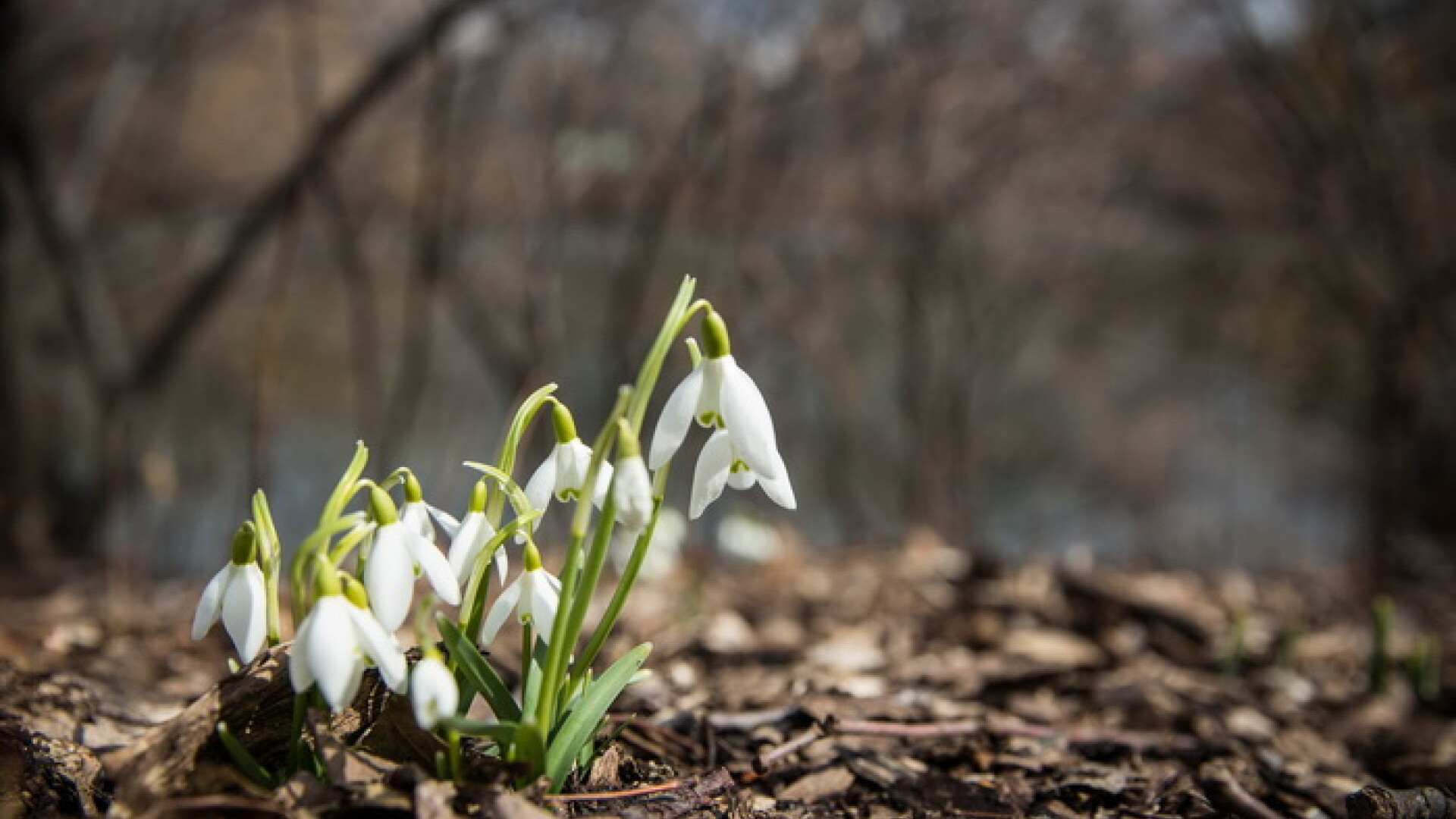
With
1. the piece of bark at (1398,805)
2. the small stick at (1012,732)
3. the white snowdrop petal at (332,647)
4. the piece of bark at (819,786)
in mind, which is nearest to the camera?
the white snowdrop petal at (332,647)

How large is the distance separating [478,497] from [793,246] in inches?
295

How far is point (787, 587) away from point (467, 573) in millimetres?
2742

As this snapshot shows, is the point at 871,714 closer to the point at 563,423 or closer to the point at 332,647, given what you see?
the point at 563,423

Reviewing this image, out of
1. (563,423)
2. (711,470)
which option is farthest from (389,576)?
(711,470)

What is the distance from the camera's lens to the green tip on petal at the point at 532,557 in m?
1.09

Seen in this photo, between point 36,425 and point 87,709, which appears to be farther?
point 36,425

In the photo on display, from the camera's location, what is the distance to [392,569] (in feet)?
3.28

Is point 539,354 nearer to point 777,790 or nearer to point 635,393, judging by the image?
point 777,790

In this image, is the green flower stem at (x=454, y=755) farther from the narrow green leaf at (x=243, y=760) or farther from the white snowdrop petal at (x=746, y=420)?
the white snowdrop petal at (x=746, y=420)

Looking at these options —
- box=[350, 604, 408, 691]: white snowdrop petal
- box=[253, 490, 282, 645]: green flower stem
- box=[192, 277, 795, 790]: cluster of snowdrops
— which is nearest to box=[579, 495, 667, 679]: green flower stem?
box=[192, 277, 795, 790]: cluster of snowdrops

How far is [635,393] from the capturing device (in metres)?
1.03

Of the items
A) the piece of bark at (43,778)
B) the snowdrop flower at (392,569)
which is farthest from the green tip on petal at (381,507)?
the piece of bark at (43,778)

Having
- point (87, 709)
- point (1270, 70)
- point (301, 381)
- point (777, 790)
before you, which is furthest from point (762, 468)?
point (301, 381)

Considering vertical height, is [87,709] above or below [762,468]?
below
